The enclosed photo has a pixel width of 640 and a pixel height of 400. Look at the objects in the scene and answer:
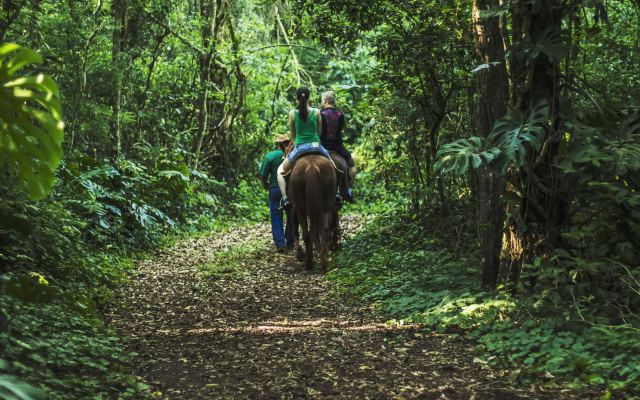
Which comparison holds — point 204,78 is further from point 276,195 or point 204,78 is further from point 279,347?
point 279,347

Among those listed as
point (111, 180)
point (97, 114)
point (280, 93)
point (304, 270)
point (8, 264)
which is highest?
point (280, 93)

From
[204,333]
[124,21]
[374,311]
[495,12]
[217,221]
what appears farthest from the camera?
[217,221]

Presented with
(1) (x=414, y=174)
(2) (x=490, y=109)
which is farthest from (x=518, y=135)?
(1) (x=414, y=174)

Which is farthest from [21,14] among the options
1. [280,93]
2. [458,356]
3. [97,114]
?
[280,93]

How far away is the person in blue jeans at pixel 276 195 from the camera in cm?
936

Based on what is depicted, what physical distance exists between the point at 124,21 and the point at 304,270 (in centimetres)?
634

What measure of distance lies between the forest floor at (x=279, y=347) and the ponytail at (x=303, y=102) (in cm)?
244

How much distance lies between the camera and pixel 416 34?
6957 millimetres

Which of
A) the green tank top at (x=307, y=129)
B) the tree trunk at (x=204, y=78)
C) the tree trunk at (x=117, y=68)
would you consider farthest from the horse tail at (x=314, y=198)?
the tree trunk at (x=204, y=78)

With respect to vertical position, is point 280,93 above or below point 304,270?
above

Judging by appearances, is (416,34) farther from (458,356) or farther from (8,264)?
(8,264)

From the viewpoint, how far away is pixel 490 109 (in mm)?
4746

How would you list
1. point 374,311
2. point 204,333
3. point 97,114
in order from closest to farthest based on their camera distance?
point 204,333
point 374,311
point 97,114

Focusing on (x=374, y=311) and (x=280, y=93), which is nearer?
(x=374, y=311)
